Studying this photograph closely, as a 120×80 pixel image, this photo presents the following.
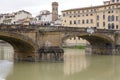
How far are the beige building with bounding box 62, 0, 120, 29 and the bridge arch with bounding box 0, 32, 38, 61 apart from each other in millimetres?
31176

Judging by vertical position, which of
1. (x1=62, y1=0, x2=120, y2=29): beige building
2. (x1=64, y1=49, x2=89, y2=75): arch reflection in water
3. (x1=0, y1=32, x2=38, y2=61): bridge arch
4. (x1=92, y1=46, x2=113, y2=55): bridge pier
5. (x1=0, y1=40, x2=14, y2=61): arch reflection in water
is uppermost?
(x1=62, y1=0, x2=120, y2=29): beige building

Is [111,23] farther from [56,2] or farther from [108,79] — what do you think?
[108,79]

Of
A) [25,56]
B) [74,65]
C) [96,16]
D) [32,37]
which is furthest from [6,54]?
[96,16]

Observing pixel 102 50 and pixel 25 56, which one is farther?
pixel 102 50

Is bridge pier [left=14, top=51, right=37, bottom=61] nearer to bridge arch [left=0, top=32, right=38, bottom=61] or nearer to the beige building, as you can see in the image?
bridge arch [left=0, top=32, right=38, bottom=61]

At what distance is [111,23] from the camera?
198ft

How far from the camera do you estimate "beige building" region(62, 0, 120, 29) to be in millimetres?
59406

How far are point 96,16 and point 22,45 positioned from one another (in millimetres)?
35323

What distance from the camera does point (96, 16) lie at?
65125 mm

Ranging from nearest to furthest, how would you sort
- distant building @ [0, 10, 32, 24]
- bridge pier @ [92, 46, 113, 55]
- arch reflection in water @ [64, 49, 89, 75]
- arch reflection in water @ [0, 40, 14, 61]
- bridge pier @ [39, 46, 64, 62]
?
1. arch reflection in water @ [64, 49, 89, 75]
2. bridge pier @ [39, 46, 64, 62]
3. arch reflection in water @ [0, 40, 14, 61]
4. bridge pier @ [92, 46, 113, 55]
5. distant building @ [0, 10, 32, 24]

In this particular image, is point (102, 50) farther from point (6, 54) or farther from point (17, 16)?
point (17, 16)

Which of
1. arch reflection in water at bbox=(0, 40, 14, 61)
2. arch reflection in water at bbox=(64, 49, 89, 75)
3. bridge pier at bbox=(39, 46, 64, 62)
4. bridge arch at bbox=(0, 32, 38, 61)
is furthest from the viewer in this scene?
arch reflection in water at bbox=(0, 40, 14, 61)

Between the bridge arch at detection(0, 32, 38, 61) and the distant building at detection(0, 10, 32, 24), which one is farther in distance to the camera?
the distant building at detection(0, 10, 32, 24)

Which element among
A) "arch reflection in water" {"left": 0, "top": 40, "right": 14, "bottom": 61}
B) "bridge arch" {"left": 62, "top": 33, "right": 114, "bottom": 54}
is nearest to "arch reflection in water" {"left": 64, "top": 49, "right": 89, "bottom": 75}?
"bridge arch" {"left": 62, "top": 33, "right": 114, "bottom": 54}
